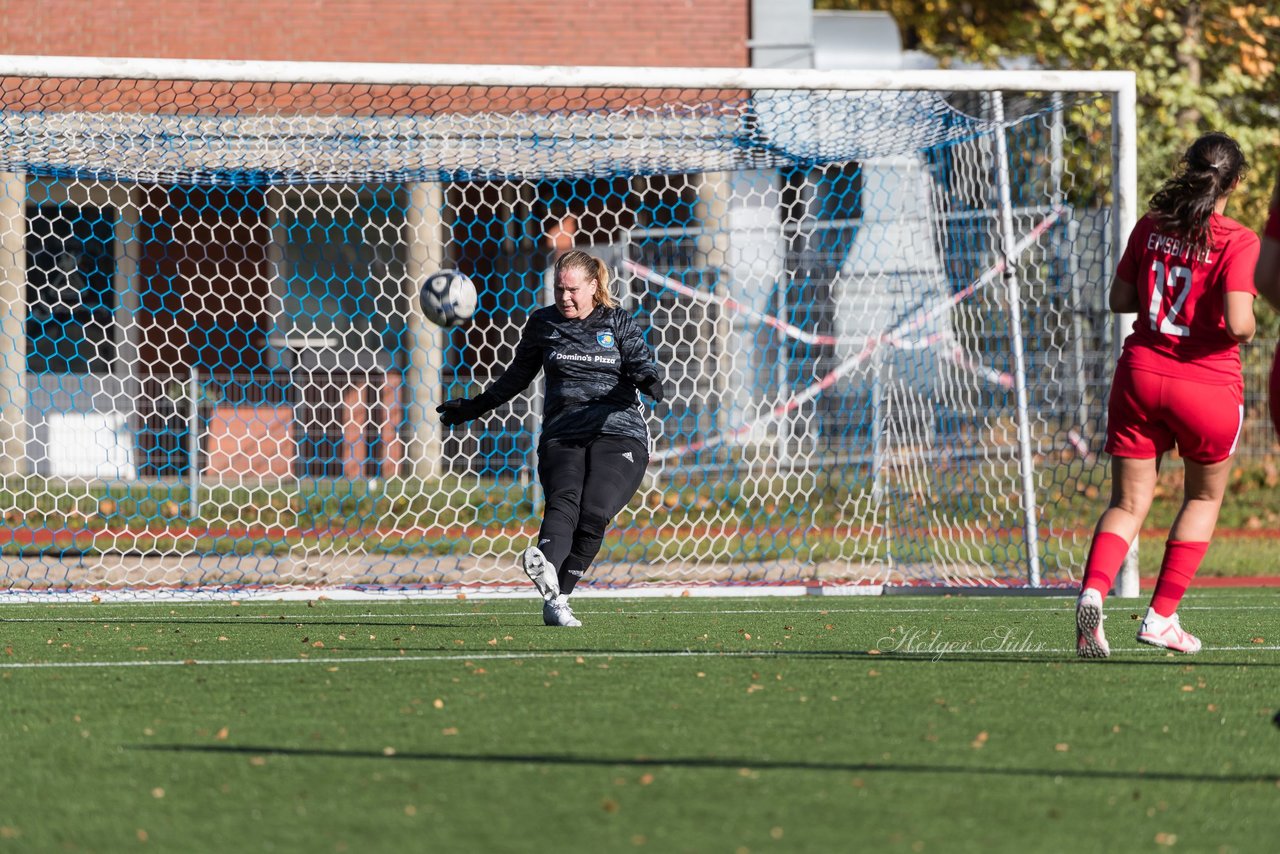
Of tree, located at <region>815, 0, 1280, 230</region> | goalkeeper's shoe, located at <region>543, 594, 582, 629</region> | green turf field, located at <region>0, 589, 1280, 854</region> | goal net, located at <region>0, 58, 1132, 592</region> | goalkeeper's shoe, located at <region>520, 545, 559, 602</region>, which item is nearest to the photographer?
green turf field, located at <region>0, 589, 1280, 854</region>

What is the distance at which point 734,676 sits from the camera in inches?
220

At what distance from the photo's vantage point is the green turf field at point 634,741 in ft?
11.2

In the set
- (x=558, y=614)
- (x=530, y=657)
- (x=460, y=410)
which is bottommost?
(x=558, y=614)

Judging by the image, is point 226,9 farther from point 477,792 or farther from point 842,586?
point 477,792

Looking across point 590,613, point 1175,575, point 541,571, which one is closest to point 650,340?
point 590,613

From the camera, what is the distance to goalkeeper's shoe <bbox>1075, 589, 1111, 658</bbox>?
18.8 feet

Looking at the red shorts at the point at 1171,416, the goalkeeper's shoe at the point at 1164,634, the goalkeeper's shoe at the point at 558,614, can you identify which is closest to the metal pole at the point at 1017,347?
the goalkeeper's shoe at the point at 558,614

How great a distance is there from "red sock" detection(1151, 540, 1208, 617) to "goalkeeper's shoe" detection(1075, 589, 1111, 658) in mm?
351

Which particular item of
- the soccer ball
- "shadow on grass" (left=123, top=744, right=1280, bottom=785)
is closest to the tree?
the soccer ball

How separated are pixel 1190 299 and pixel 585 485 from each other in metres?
2.82

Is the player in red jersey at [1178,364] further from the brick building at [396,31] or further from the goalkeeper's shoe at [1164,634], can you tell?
the brick building at [396,31]

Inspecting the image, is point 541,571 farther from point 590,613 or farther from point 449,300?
point 449,300

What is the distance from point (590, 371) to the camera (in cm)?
737

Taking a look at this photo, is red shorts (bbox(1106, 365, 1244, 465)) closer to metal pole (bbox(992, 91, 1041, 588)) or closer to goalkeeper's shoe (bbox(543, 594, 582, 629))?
goalkeeper's shoe (bbox(543, 594, 582, 629))
